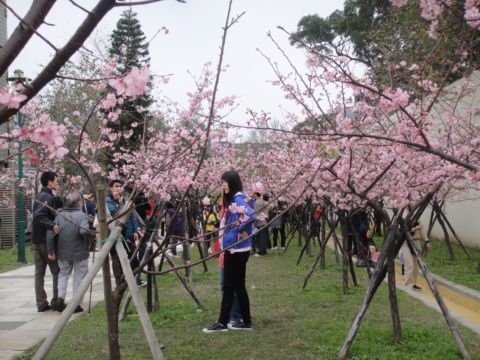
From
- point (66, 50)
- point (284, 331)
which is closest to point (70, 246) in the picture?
point (284, 331)

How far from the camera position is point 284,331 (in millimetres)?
6000

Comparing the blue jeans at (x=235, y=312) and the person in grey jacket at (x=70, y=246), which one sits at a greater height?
the person in grey jacket at (x=70, y=246)

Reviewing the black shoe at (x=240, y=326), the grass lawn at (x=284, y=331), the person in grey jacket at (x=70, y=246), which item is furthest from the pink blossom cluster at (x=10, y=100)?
the person in grey jacket at (x=70, y=246)

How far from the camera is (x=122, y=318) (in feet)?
22.2

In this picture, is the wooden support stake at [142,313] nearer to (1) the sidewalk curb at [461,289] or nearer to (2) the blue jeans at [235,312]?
(2) the blue jeans at [235,312]

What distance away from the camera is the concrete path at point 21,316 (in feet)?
19.4

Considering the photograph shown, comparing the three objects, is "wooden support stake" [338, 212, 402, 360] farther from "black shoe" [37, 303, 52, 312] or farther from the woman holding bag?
"black shoe" [37, 303, 52, 312]

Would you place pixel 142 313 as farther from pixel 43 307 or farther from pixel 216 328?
pixel 43 307

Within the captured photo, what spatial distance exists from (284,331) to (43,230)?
12.4ft

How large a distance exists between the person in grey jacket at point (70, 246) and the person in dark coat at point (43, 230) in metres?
0.13

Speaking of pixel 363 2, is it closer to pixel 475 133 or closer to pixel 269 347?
pixel 475 133

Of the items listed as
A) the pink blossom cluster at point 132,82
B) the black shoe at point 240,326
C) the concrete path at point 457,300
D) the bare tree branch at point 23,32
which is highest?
the bare tree branch at point 23,32

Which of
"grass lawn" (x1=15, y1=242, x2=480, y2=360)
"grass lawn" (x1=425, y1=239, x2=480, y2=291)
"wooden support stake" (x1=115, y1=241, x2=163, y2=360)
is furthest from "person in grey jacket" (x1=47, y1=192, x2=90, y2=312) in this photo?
"grass lawn" (x1=425, y1=239, x2=480, y2=291)

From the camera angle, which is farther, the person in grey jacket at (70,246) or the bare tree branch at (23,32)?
the person in grey jacket at (70,246)
